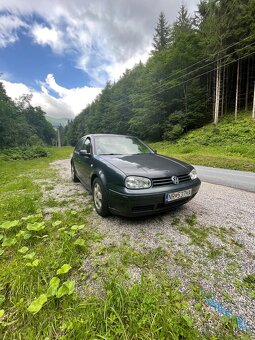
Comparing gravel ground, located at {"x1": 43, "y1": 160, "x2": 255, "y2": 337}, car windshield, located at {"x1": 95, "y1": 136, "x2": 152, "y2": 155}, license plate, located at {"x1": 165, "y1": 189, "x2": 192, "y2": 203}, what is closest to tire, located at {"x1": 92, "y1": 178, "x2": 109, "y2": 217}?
gravel ground, located at {"x1": 43, "y1": 160, "x2": 255, "y2": 337}

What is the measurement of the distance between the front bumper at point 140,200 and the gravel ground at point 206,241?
0.30 meters

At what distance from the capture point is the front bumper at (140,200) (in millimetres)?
2324

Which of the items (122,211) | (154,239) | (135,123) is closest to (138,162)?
(122,211)

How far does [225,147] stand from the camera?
43.2 ft

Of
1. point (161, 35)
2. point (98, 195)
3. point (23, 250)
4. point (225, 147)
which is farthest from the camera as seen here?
point (161, 35)

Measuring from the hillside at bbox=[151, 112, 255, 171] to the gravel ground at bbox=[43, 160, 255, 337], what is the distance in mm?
6464

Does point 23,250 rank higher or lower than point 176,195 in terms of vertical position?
lower

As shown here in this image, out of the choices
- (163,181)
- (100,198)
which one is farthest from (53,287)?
(163,181)

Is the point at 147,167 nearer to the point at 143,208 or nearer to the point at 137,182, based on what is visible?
the point at 137,182

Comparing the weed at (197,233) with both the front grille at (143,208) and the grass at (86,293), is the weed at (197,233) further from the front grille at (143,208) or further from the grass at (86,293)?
the front grille at (143,208)

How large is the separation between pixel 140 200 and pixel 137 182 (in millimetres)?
254

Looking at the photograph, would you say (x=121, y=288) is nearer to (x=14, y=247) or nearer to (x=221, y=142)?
(x=14, y=247)

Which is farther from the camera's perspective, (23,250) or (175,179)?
(175,179)

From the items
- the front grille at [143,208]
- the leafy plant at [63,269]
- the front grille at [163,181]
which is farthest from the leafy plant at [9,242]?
the front grille at [163,181]
